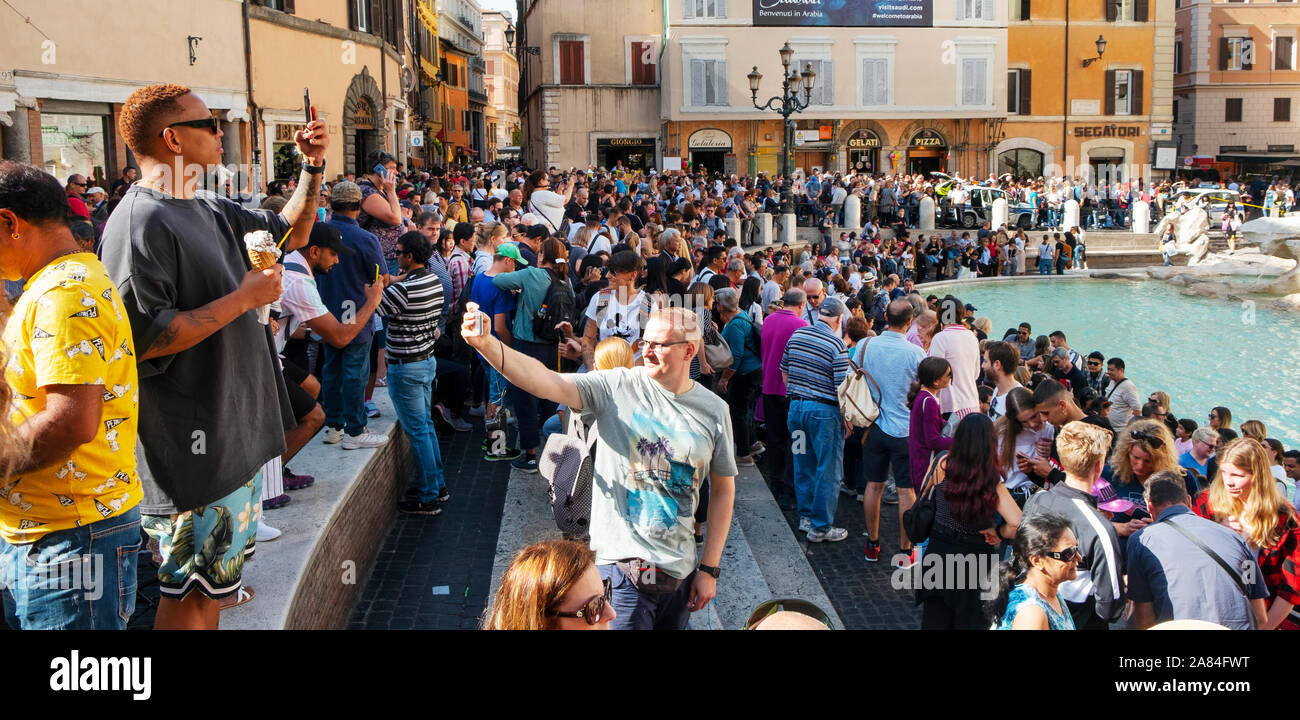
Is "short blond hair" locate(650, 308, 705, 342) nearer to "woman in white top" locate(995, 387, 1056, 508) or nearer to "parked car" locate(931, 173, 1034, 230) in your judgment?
"woman in white top" locate(995, 387, 1056, 508)

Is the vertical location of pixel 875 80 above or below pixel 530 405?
above

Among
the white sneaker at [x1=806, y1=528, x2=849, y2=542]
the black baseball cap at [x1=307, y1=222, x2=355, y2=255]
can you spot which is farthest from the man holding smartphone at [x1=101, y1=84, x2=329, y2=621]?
the white sneaker at [x1=806, y1=528, x2=849, y2=542]

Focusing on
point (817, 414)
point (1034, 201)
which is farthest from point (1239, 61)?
point (817, 414)

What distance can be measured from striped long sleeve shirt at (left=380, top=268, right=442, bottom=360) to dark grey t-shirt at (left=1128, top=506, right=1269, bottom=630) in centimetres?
419

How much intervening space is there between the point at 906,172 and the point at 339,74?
2510cm

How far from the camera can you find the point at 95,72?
49.3 ft

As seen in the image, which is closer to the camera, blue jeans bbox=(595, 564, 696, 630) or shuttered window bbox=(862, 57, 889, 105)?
blue jeans bbox=(595, 564, 696, 630)

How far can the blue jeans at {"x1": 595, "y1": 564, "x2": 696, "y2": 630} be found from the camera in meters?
3.87

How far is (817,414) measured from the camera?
7.21m

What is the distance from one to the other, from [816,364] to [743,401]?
1549 millimetres

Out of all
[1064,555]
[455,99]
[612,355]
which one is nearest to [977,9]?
[455,99]

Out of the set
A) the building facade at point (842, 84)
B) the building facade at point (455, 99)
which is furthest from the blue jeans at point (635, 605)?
the building facade at point (455, 99)

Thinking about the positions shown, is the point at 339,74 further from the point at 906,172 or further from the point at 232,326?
the point at 906,172

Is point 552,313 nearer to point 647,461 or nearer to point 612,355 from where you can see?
point 612,355
